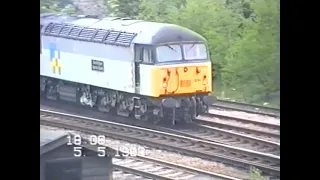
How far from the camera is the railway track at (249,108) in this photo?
2332 mm

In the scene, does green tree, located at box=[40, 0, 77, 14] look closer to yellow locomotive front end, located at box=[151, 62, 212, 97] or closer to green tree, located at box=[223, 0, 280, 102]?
yellow locomotive front end, located at box=[151, 62, 212, 97]

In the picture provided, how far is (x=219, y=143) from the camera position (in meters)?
2.33

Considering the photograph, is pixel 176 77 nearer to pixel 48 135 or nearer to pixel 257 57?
pixel 257 57

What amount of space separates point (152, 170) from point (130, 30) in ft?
1.53

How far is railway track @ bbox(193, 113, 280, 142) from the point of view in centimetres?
233

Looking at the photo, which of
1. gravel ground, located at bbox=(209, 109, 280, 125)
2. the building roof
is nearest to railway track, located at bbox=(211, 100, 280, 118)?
gravel ground, located at bbox=(209, 109, 280, 125)

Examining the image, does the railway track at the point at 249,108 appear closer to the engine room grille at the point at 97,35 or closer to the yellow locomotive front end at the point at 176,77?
the yellow locomotive front end at the point at 176,77

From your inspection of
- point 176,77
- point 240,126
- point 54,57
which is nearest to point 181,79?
point 176,77

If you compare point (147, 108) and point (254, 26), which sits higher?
point (254, 26)

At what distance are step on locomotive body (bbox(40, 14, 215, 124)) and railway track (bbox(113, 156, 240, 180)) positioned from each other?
5.7 inches

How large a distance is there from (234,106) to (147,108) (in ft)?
0.95
